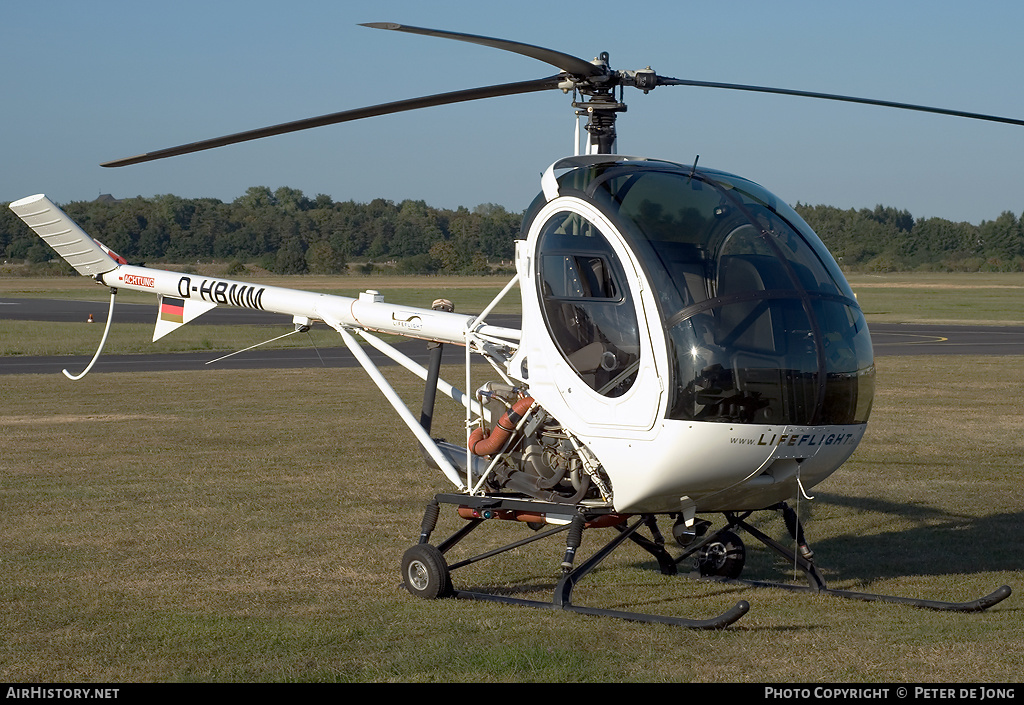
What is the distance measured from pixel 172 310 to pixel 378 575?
168 inches

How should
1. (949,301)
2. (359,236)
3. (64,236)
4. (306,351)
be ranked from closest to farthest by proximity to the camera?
(64,236), (306,351), (949,301), (359,236)

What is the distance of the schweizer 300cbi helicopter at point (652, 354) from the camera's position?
22.4 ft

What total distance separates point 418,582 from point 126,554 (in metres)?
2.86

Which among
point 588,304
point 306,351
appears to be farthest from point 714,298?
point 306,351

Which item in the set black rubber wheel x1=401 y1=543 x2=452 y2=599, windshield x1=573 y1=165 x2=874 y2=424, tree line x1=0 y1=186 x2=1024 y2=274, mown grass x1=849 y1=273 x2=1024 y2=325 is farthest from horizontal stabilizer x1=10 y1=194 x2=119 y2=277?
tree line x1=0 y1=186 x2=1024 y2=274

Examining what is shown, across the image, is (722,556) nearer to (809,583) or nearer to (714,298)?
(809,583)

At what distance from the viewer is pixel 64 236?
12.1m

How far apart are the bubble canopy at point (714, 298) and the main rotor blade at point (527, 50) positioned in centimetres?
71

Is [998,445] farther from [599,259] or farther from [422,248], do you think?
[422,248]

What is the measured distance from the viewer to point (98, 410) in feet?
64.8

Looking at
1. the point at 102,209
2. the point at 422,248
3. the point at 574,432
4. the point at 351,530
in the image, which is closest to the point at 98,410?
the point at 351,530

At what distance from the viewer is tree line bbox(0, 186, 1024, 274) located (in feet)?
339

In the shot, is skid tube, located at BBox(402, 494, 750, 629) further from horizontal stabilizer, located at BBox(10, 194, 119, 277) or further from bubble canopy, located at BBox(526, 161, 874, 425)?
horizontal stabilizer, located at BBox(10, 194, 119, 277)

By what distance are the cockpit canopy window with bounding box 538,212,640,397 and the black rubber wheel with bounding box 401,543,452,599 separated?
6.08 feet
